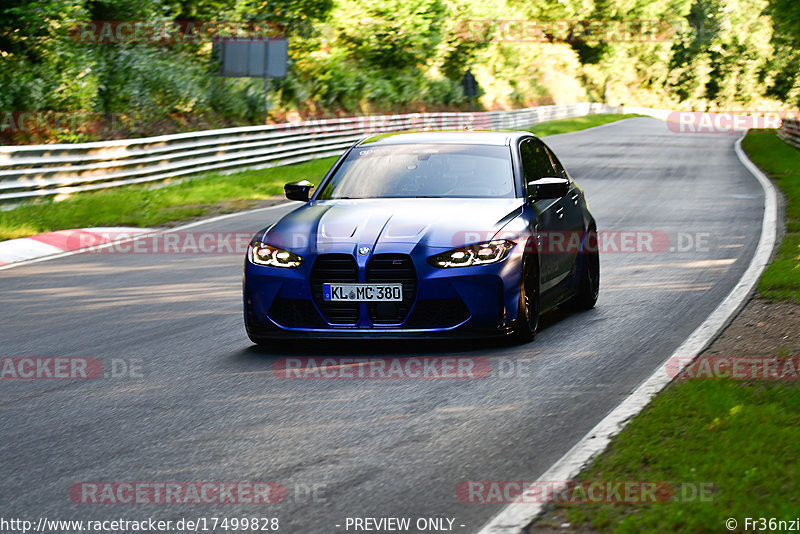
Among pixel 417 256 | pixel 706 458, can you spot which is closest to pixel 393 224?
pixel 417 256

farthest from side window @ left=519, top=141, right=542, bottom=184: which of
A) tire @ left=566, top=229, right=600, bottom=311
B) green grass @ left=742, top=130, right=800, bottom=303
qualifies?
green grass @ left=742, top=130, right=800, bottom=303

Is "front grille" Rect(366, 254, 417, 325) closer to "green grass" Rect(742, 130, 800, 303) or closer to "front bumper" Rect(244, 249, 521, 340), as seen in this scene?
"front bumper" Rect(244, 249, 521, 340)

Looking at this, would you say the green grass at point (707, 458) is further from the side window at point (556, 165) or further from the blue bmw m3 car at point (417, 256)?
the side window at point (556, 165)

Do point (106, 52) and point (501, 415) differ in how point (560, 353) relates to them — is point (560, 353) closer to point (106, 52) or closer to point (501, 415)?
point (501, 415)

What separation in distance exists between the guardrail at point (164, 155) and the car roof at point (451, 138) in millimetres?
9109

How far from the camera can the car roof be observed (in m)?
8.91

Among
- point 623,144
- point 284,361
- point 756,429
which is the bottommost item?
point 623,144

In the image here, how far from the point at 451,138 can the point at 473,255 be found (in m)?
1.84

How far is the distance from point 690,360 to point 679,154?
1151 inches

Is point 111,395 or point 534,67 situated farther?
point 534,67

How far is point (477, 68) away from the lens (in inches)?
2346

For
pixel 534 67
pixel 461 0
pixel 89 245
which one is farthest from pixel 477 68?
pixel 89 245

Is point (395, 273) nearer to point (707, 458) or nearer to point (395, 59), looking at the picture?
point (707, 458)

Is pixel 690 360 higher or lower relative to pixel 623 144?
higher
